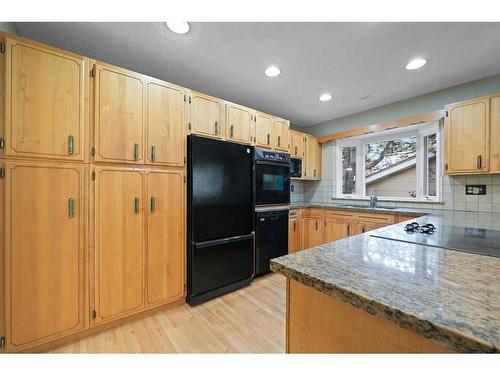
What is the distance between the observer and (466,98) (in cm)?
249

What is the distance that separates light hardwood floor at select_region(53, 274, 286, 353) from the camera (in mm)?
1502

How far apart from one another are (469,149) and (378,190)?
1.38m

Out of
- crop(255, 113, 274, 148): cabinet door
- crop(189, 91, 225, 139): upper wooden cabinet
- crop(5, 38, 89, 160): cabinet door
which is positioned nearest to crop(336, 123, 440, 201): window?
crop(255, 113, 274, 148): cabinet door

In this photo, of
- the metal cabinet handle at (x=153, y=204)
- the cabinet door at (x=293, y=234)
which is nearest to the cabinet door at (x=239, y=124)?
the metal cabinet handle at (x=153, y=204)

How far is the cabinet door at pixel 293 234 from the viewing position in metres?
3.19

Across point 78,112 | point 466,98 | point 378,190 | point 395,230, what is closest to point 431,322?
point 395,230

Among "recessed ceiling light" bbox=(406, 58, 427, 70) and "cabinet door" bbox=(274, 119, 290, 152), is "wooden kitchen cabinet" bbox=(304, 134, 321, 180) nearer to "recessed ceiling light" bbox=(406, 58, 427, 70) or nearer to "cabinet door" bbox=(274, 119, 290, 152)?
"cabinet door" bbox=(274, 119, 290, 152)

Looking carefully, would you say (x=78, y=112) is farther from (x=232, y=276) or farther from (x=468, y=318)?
(x=468, y=318)

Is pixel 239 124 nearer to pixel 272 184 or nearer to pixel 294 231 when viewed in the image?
pixel 272 184

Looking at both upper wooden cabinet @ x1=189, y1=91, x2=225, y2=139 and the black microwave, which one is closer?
upper wooden cabinet @ x1=189, y1=91, x2=225, y2=139

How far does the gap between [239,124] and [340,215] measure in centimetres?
197

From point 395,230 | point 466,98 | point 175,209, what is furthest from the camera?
point 466,98

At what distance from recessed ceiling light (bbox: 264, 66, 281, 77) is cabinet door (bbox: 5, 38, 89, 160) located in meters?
1.55

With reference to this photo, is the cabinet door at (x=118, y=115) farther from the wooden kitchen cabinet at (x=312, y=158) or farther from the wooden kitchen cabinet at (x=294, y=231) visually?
the wooden kitchen cabinet at (x=312, y=158)
